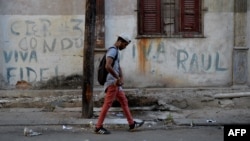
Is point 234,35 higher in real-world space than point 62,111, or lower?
higher

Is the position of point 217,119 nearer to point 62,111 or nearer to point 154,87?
point 154,87

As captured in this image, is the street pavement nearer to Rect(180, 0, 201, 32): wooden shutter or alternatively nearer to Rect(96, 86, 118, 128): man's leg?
Rect(96, 86, 118, 128): man's leg

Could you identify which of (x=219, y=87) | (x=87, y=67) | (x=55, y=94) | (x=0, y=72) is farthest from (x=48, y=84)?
(x=219, y=87)

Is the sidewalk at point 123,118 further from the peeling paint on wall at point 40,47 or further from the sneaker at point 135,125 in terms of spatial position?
the peeling paint on wall at point 40,47

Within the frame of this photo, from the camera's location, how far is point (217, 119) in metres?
9.82

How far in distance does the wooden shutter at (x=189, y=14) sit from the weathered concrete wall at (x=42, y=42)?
8.40ft

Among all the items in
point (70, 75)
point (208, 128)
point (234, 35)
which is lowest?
point (208, 128)

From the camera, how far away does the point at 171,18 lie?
12.1 metres

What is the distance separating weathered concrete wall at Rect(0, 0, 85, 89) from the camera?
38.5 feet

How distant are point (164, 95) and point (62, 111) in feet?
8.36

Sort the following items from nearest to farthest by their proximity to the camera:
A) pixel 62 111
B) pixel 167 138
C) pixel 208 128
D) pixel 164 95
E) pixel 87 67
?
pixel 167 138, pixel 208 128, pixel 87 67, pixel 62 111, pixel 164 95

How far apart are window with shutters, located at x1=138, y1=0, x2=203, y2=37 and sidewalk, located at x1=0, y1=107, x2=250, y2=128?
230 centimetres

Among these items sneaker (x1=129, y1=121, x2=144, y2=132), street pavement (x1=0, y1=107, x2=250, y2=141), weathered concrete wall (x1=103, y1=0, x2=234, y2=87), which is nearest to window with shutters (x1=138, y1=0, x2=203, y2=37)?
weathered concrete wall (x1=103, y1=0, x2=234, y2=87)

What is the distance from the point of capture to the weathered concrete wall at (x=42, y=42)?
1173cm
